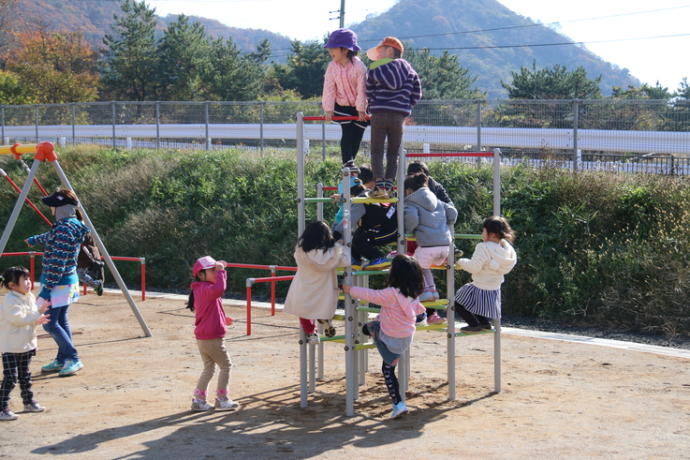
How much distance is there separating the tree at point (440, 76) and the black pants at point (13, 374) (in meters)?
36.9

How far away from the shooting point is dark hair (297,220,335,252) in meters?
7.11

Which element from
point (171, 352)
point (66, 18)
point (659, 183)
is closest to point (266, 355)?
point (171, 352)

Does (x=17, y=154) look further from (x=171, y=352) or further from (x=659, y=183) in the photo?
(x=659, y=183)

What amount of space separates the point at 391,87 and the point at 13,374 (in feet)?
13.1

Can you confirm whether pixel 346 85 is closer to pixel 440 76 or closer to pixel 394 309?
pixel 394 309

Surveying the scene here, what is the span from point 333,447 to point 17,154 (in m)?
5.94

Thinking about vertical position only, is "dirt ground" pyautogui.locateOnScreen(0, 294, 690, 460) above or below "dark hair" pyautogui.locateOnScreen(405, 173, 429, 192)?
below

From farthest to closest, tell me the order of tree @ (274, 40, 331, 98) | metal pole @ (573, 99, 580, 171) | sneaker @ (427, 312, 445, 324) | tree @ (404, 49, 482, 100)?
tree @ (274, 40, 331, 98) < tree @ (404, 49, 482, 100) < metal pole @ (573, 99, 580, 171) < sneaker @ (427, 312, 445, 324)

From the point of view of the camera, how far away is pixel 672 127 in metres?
15.3

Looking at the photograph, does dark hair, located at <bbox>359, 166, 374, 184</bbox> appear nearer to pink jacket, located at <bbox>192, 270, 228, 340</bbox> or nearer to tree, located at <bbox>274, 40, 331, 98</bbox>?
pink jacket, located at <bbox>192, 270, 228, 340</bbox>

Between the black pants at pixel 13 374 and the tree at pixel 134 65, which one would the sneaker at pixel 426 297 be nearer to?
the black pants at pixel 13 374

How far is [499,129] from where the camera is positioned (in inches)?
696

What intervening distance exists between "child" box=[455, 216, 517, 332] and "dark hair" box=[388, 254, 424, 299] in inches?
33.7

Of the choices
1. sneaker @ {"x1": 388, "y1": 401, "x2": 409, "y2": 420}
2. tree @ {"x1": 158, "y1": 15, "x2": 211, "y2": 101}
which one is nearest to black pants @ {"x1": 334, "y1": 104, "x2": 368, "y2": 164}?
sneaker @ {"x1": 388, "y1": 401, "x2": 409, "y2": 420}
